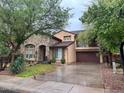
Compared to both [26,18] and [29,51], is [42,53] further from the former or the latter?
[26,18]

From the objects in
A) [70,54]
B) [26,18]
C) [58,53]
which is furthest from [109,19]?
[70,54]

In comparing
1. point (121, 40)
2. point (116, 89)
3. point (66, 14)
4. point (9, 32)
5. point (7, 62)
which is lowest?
point (116, 89)

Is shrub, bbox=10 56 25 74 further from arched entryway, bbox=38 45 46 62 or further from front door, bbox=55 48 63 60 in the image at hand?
front door, bbox=55 48 63 60

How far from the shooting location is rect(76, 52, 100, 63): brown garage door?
33469 millimetres

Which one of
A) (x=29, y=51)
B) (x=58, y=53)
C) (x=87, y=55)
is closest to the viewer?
(x=58, y=53)

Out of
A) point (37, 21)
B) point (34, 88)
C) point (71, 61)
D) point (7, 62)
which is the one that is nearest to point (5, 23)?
point (37, 21)

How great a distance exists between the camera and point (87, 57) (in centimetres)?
3391

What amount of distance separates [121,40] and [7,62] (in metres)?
12.9

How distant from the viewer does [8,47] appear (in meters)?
20.6

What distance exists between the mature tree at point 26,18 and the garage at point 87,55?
14296 mm

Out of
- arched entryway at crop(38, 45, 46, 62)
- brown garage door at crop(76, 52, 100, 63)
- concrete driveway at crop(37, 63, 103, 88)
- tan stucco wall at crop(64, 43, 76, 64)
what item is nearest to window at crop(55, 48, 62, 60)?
tan stucco wall at crop(64, 43, 76, 64)

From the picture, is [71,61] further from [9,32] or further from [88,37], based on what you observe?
[9,32]

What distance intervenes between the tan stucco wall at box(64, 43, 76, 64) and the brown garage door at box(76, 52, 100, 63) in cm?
161

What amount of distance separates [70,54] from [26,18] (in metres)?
14.1
